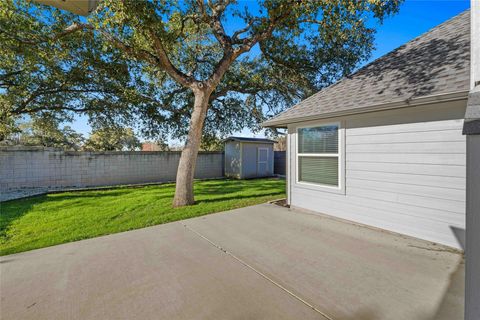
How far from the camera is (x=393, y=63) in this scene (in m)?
5.23

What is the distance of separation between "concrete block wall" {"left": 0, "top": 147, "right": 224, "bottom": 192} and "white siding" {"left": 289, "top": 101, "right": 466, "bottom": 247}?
9845mm

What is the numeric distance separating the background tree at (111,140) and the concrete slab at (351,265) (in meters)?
10.2

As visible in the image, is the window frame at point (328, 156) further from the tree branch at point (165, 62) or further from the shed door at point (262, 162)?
the shed door at point (262, 162)

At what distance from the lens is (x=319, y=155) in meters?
5.21

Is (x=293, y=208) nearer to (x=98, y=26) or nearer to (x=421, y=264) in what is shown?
(x=421, y=264)

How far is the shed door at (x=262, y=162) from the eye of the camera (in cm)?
1391

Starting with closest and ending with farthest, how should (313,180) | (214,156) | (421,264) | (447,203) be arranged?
(421,264), (447,203), (313,180), (214,156)

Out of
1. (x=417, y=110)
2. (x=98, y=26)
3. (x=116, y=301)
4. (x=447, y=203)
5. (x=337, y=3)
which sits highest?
(x=337, y=3)

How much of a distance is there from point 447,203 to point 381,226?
1.12m

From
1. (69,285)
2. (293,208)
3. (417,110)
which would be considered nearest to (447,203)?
(417,110)

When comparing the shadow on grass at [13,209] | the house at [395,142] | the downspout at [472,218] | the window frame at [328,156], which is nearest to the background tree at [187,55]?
the house at [395,142]

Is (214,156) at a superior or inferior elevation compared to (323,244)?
superior

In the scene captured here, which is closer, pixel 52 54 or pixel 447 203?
pixel 447 203

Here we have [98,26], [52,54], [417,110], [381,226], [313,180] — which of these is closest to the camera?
[417,110]
